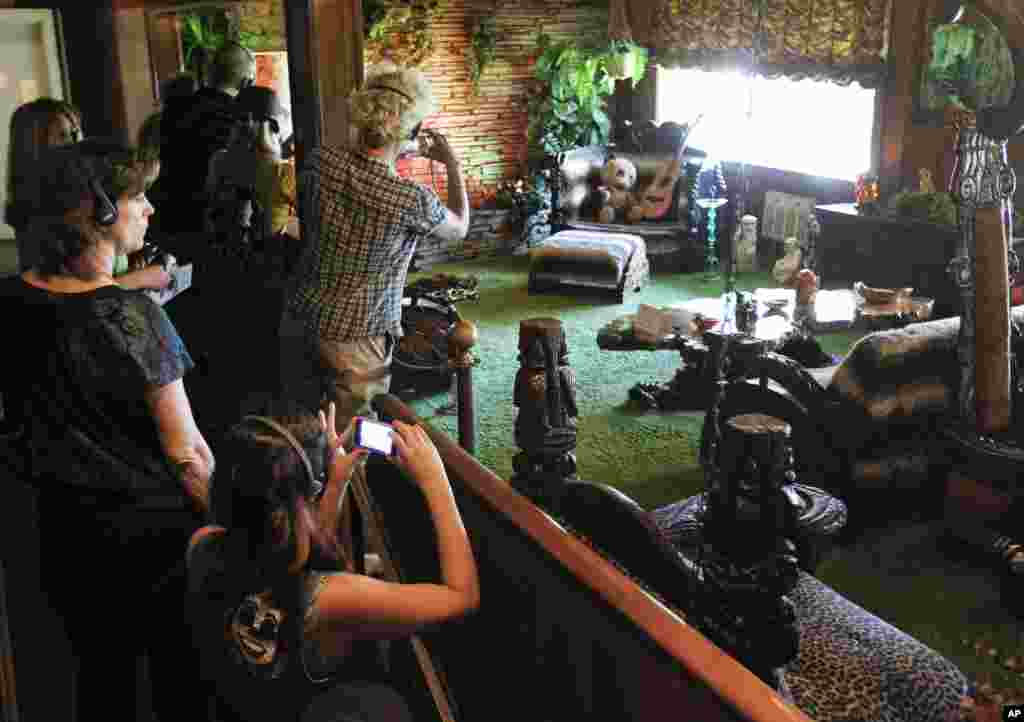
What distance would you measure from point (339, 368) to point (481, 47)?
776 centimetres

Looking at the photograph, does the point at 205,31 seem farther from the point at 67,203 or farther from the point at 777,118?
the point at 67,203

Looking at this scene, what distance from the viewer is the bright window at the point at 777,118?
9680 mm

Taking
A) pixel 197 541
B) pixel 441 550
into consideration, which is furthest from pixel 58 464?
pixel 441 550

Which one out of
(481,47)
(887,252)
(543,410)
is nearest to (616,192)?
(481,47)

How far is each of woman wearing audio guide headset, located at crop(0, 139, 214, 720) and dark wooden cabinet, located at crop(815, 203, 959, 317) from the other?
607 centimetres

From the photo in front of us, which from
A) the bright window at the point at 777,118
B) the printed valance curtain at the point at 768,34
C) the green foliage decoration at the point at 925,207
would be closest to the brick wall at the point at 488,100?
the printed valance curtain at the point at 768,34

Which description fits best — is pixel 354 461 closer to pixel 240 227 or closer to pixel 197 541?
pixel 197 541

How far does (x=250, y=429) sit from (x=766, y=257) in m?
9.09

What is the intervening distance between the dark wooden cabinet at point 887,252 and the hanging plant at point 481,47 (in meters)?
3.83

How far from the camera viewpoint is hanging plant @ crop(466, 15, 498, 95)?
10.6 m

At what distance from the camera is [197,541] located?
1976mm

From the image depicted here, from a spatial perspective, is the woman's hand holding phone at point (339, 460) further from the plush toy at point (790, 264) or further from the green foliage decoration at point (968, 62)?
the plush toy at point (790, 264)

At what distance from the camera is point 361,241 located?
3.42 meters

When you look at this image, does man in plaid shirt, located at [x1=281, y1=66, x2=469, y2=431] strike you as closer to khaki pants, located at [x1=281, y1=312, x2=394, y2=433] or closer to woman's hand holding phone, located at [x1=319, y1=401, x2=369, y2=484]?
khaki pants, located at [x1=281, y1=312, x2=394, y2=433]
